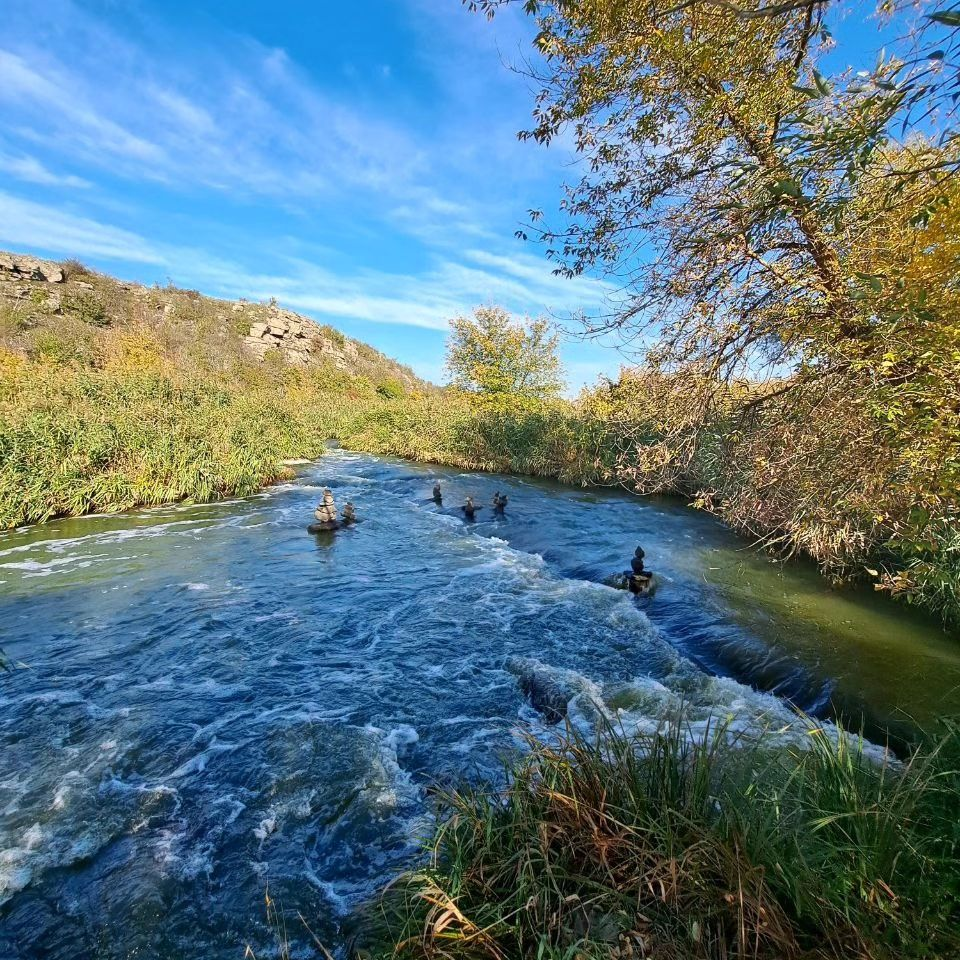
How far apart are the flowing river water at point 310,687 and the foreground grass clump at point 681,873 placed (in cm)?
55

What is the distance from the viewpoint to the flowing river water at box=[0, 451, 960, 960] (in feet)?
10.7

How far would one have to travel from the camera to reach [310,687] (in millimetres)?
5629

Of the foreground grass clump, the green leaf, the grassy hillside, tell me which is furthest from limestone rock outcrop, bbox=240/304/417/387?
the green leaf

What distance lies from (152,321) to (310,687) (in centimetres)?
5358

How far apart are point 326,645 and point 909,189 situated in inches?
289

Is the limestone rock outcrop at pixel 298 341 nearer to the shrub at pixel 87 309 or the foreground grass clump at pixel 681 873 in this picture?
the shrub at pixel 87 309

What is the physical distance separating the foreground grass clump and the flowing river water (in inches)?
21.5

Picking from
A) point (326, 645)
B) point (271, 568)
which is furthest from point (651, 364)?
point (271, 568)

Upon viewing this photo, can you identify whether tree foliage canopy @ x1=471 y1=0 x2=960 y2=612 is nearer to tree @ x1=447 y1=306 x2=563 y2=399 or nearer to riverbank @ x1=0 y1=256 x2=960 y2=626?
riverbank @ x1=0 y1=256 x2=960 y2=626

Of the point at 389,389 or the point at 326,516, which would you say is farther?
the point at 389,389

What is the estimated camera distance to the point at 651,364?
4.90 meters

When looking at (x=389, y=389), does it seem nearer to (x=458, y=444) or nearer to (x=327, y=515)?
(x=458, y=444)

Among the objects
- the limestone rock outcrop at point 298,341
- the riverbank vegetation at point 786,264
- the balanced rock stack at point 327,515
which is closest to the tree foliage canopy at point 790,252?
the riverbank vegetation at point 786,264

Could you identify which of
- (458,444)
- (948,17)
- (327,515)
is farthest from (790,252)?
(458,444)
